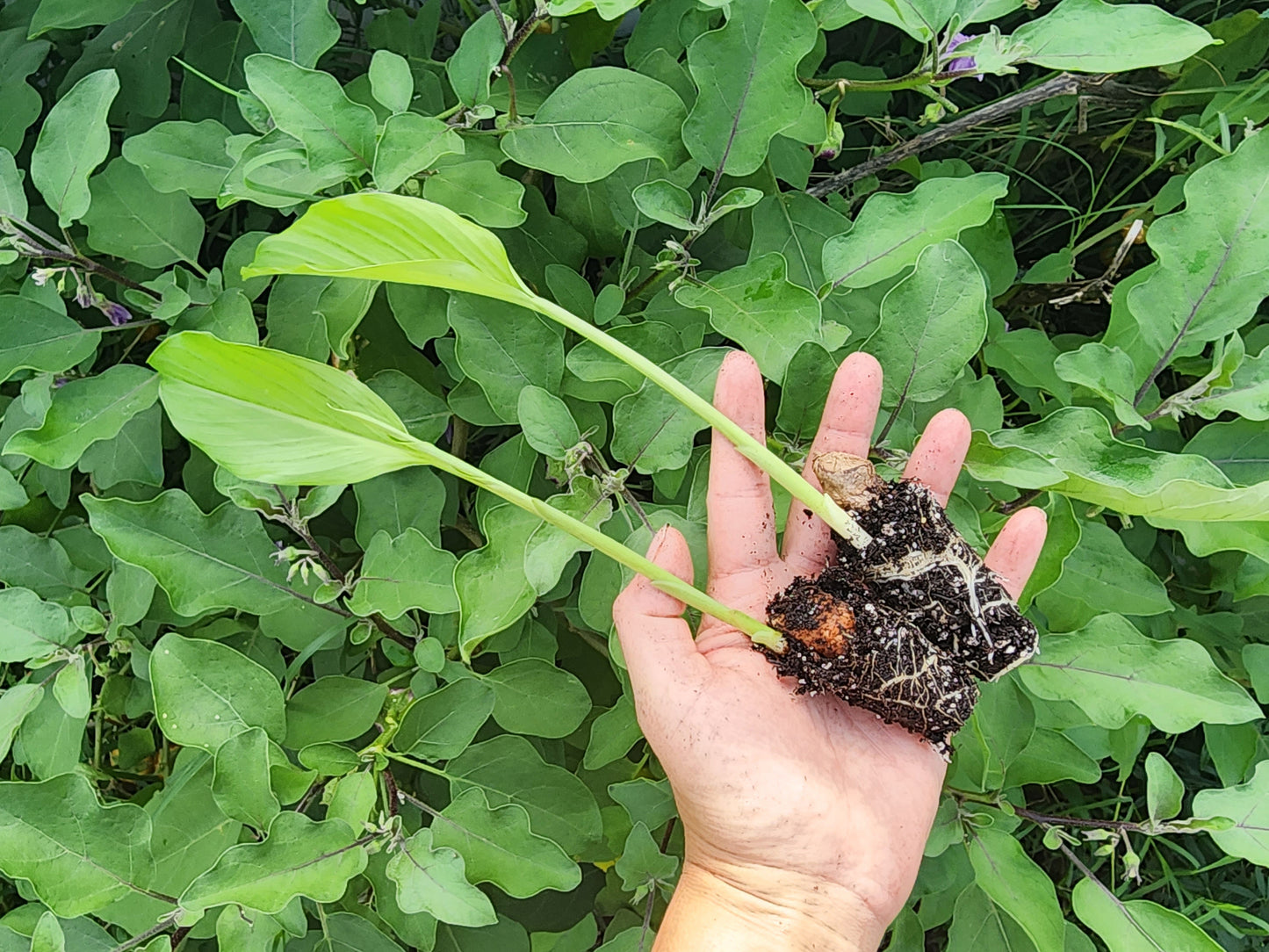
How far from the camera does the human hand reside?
1004 millimetres

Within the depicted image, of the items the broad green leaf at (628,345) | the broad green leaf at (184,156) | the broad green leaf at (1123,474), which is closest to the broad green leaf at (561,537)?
the broad green leaf at (628,345)

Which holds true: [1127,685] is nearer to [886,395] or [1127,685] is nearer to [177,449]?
[886,395]

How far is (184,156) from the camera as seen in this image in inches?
42.9

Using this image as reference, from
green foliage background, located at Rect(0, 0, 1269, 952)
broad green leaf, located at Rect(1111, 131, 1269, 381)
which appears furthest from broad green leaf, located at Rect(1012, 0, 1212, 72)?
broad green leaf, located at Rect(1111, 131, 1269, 381)

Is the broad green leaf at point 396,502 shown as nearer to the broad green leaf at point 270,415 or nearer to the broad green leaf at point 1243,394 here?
the broad green leaf at point 270,415

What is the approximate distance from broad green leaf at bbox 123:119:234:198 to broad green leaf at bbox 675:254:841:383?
0.59 meters

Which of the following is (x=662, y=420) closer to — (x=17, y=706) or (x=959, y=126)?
(x=959, y=126)

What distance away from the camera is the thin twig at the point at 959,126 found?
1.35 m

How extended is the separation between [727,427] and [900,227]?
332 mm

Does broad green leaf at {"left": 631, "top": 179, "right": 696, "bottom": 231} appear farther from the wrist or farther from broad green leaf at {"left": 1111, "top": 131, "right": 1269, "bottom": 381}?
the wrist

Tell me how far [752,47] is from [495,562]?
613 millimetres

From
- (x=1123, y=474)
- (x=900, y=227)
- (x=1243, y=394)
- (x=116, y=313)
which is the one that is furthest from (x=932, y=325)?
(x=116, y=313)

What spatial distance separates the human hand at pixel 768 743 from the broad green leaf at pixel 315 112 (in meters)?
0.45

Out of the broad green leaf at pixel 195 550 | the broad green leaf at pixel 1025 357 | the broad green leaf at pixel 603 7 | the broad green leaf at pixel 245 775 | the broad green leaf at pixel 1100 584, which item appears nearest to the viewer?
the broad green leaf at pixel 603 7
